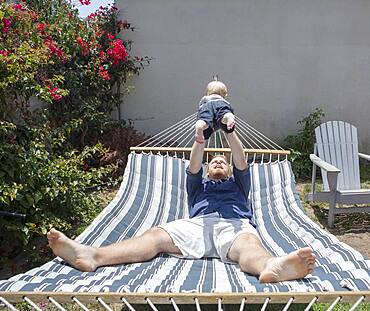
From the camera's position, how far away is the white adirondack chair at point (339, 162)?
405 cm

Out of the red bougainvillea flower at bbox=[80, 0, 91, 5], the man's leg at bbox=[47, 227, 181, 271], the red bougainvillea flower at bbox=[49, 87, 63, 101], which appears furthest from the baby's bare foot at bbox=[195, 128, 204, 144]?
the red bougainvillea flower at bbox=[80, 0, 91, 5]

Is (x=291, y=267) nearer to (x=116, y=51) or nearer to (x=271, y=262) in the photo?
(x=271, y=262)

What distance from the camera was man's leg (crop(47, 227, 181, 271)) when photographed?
2.25m

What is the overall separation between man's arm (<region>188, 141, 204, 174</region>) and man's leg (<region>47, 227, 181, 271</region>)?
51cm

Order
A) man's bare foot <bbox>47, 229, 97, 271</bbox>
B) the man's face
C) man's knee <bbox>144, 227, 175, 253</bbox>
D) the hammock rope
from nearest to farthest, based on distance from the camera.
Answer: man's bare foot <bbox>47, 229, 97, 271</bbox> → man's knee <bbox>144, 227, 175, 253</bbox> → the man's face → the hammock rope

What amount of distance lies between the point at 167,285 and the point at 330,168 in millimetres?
2308

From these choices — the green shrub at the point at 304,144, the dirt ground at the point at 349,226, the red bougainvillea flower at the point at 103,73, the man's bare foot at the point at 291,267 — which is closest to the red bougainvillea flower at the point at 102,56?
the red bougainvillea flower at the point at 103,73

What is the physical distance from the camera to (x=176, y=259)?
2582mm

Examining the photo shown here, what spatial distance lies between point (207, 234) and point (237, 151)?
21.3 inches

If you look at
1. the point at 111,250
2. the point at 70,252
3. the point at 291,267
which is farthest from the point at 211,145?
the point at 291,267

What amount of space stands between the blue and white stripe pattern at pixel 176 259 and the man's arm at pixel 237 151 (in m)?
0.47

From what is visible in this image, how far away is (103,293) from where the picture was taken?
6.00ft

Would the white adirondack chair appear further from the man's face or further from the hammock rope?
the man's face

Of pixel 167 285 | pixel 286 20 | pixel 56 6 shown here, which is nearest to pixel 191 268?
pixel 167 285
